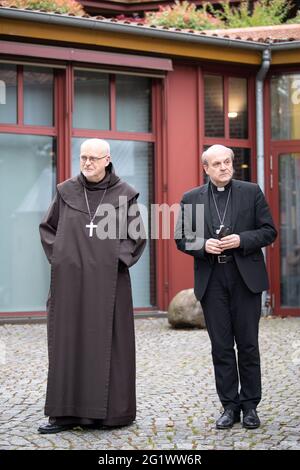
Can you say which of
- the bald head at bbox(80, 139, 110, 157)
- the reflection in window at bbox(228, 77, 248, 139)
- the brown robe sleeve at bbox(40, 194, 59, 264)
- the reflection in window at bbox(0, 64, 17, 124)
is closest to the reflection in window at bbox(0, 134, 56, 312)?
the reflection in window at bbox(0, 64, 17, 124)

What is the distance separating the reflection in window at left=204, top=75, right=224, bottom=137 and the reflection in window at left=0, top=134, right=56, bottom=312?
2481mm

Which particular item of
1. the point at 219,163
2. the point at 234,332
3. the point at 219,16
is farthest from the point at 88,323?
the point at 219,16

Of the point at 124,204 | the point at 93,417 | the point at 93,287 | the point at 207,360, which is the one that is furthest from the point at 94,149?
the point at 207,360

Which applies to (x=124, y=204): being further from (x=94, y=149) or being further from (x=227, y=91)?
(x=227, y=91)

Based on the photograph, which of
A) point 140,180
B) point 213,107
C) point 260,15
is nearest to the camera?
point 140,180

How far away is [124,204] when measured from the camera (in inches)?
217

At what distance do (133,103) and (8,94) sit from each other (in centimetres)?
189

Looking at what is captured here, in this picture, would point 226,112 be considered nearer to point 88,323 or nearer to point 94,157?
point 94,157

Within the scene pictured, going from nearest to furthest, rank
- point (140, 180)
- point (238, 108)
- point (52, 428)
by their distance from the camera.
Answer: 1. point (52, 428)
2. point (140, 180)
3. point (238, 108)

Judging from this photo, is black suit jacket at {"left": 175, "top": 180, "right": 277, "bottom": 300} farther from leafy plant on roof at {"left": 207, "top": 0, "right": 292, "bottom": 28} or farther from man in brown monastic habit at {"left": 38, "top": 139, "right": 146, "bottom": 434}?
leafy plant on roof at {"left": 207, "top": 0, "right": 292, "bottom": 28}

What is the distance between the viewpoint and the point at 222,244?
17.3 feet

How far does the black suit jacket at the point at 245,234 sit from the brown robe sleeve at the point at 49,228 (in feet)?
2.75

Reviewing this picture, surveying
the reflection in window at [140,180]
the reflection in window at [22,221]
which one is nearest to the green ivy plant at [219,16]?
the reflection in window at [140,180]

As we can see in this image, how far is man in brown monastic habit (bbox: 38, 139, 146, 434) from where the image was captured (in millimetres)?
5273
